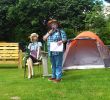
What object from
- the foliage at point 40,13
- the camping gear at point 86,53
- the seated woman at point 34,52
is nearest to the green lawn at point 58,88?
the seated woman at point 34,52

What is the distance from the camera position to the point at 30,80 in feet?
42.1

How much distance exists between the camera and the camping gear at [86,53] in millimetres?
16531

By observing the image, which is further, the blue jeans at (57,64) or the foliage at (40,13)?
the foliage at (40,13)

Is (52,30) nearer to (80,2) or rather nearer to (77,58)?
(77,58)

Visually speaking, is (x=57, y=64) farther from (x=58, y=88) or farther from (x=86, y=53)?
(x=86, y=53)

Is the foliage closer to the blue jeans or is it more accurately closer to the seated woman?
the seated woman

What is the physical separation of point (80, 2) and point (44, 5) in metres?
3.23

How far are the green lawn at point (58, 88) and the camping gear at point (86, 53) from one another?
2788 mm

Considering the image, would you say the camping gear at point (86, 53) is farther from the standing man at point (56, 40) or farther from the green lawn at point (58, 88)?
the standing man at point (56, 40)

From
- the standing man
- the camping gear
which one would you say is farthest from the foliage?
the standing man

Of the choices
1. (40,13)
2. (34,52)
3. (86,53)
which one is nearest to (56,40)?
(34,52)

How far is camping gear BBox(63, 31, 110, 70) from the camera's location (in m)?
16.5

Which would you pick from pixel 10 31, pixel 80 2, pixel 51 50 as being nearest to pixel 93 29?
pixel 80 2

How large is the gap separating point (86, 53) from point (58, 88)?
616cm
